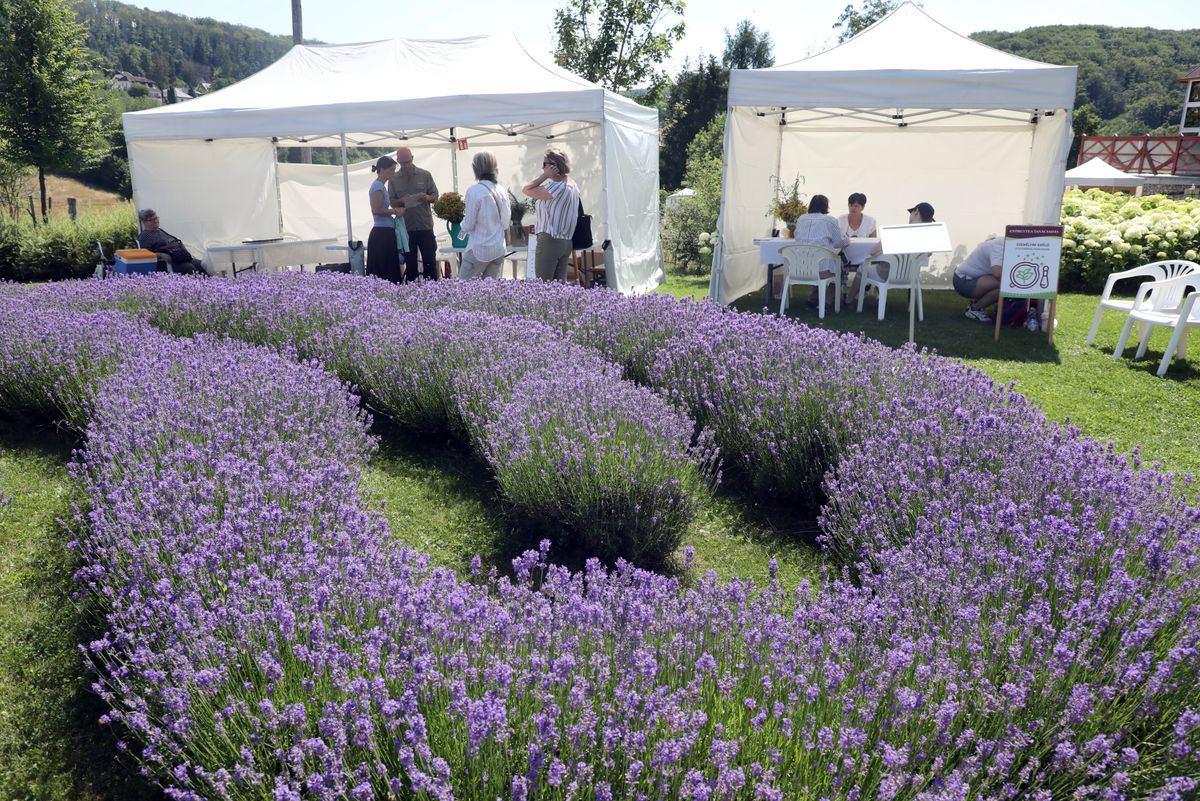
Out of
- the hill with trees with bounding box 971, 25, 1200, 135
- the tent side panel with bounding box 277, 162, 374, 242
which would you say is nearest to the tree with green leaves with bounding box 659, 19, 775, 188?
the tent side panel with bounding box 277, 162, 374, 242

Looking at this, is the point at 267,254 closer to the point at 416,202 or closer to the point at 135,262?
the point at 135,262

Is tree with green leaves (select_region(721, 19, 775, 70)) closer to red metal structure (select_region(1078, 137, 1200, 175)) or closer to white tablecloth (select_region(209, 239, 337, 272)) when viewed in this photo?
red metal structure (select_region(1078, 137, 1200, 175))

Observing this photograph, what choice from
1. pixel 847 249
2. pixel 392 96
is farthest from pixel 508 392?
pixel 392 96

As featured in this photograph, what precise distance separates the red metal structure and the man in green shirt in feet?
117

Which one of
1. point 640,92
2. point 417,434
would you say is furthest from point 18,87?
point 417,434

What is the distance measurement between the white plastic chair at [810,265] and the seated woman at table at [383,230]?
12.5 ft

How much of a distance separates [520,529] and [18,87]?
16554 millimetres

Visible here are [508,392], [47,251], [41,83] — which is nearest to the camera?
[508,392]

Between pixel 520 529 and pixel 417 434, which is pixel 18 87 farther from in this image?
pixel 520 529

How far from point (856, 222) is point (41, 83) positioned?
14456 mm

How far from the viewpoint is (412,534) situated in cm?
353

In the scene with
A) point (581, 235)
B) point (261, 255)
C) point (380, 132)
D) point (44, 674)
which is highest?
point (380, 132)

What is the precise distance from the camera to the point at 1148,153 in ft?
118

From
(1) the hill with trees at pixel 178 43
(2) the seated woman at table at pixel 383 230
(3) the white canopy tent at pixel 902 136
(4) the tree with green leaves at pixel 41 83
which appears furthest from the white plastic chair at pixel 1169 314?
Result: (1) the hill with trees at pixel 178 43
